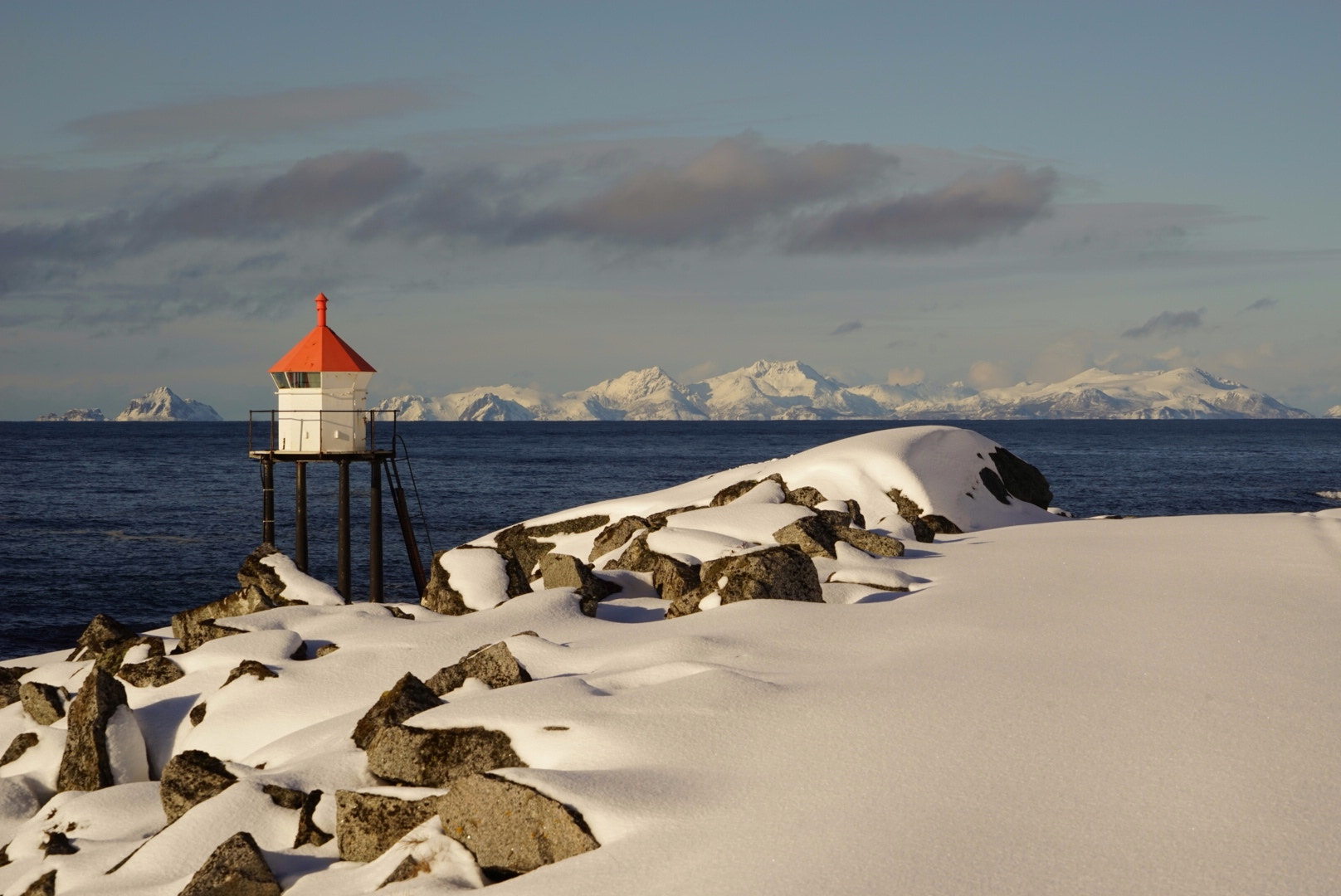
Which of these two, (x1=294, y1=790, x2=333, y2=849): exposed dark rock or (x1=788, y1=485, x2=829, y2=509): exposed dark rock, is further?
(x1=788, y1=485, x2=829, y2=509): exposed dark rock

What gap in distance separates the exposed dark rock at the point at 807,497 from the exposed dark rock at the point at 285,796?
14.0 m

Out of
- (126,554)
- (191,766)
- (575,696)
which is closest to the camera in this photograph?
(575,696)

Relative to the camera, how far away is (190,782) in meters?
9.59

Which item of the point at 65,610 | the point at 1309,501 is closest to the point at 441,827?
the point at 65,610

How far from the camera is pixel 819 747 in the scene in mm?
7422

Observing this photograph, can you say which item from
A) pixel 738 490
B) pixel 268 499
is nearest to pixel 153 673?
pixel 738 490

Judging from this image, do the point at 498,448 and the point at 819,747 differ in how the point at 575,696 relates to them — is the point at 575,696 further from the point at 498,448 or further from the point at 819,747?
the point at 498,448

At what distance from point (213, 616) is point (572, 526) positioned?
846cm

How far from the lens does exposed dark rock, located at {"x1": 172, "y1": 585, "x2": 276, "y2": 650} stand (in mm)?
14055

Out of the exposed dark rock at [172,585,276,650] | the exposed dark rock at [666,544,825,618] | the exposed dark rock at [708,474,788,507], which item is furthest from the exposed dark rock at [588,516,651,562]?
the exposed dark rock at [666,544,825,618]

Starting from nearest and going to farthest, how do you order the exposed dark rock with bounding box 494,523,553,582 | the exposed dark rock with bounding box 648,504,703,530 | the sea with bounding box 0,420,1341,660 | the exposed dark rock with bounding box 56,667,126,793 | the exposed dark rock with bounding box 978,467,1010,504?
the exposed dark rock with bounding box 56,667,126,793, the exposed dark rock with bounding box 648,504,703,530, the exposed dark rock with bounding box 494,523,553,582, the exposed dark rock with bounding box 978,467,1010,504, the sea with bounding box 0,420,1341,660

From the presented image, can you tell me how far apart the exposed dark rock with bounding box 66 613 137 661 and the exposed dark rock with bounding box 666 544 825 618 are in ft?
27.1

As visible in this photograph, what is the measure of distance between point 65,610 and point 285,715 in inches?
973

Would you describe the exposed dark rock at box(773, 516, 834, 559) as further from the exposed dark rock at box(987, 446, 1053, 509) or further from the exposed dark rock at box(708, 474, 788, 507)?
the exposed dark rock at box(987, 446, 1053, 509)
